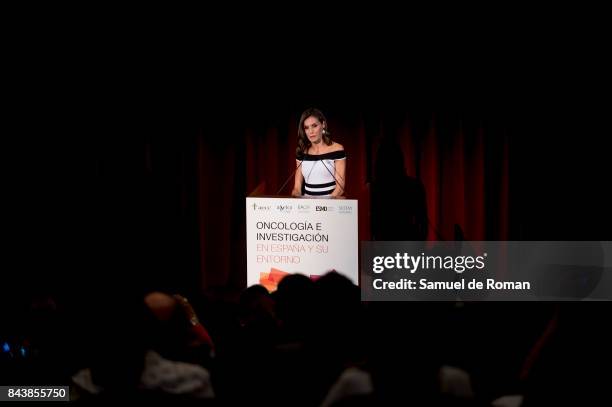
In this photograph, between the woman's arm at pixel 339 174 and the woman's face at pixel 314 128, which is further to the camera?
the woman's face at pixel 314 128

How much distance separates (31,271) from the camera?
5.84m

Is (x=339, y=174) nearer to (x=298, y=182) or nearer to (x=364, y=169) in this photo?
(x=298, y=182)

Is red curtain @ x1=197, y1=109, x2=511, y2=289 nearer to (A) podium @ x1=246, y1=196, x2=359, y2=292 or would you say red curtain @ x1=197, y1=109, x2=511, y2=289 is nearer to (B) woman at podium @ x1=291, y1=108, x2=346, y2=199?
(B) woman at podium @ x1=291, y1=108, x2=346, y2=199

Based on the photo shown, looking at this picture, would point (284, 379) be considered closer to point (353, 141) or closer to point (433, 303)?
point (433, 303)

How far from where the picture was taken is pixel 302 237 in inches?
179

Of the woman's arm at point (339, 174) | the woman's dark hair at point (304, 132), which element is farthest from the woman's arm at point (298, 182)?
the woman's arm at point (339, 174)

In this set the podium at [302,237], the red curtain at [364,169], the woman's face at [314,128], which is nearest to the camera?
the podium at [302,237]

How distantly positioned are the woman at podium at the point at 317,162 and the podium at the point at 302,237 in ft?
1.75

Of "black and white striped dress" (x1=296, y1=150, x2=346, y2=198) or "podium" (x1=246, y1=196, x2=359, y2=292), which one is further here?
"black and white striped dress" (x1=296, y1=150, x2=346, y2=198)

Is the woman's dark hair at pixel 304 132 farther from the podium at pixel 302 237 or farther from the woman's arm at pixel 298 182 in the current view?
the podium at pixel 302 237

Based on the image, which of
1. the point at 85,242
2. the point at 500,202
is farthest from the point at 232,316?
the point at 500,202

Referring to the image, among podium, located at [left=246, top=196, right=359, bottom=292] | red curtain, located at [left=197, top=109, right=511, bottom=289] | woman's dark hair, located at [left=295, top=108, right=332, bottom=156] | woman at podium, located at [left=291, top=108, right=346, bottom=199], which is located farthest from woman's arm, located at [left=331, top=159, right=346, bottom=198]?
red curtain, located at [left=197, top=109, right=511, bottom=289]

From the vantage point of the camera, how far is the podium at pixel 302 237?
4.51 meters

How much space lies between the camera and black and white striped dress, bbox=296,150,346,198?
16.9 ft
